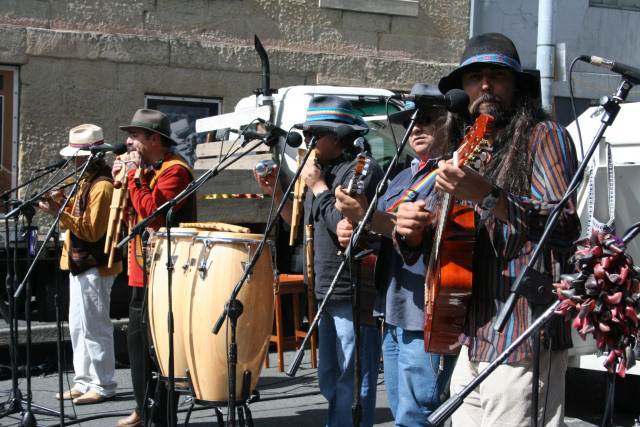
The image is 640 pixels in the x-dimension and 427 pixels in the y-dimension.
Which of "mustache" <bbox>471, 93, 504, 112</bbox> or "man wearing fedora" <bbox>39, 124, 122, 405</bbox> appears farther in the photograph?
"man wearing fedora" <bbox>39, 124, 122, 405</bbox>

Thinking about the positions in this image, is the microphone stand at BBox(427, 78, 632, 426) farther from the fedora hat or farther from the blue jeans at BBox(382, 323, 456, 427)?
the fedora hat

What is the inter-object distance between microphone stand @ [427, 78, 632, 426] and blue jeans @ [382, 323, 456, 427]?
95cm

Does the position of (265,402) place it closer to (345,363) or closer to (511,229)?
(345,363)

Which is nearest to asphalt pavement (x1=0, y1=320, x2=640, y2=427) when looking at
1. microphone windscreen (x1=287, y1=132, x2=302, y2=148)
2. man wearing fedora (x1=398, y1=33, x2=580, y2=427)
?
microphone windscreen (x1=287, y1=132, x2=302, y2=148)

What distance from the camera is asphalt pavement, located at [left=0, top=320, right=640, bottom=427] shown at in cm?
546

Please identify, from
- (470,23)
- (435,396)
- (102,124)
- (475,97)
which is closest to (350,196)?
(475,97)

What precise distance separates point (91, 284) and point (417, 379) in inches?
133

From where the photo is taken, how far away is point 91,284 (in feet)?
19.1

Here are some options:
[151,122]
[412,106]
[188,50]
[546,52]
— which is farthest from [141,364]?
[188,50]

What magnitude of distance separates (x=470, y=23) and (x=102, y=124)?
5859 millimetres

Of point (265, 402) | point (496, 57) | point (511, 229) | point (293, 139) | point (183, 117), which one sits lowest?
point (265, 402)

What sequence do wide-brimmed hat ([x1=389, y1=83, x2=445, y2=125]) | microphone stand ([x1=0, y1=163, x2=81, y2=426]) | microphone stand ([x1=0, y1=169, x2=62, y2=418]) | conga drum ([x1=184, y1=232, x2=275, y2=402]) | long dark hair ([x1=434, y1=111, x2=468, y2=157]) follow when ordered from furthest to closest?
microphone stand ([x1=0, y1=169, x2=62, y2=418]), microphone stand ([x1=0, y1=163, x2=81, y2=426]), conga drum ([x1=184, y1=232, x2=275, y2=402]), wide-brimmed hat ([x1=389, y1=83, x2=445, y2=125]), long dark hair ([x1=434, y1=111, x2=468, y2=157])

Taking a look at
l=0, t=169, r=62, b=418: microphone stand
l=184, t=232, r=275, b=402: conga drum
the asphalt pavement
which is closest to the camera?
l=184, t=232, r=275, b=402: conga drum

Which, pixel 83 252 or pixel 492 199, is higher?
pixel 492 199
